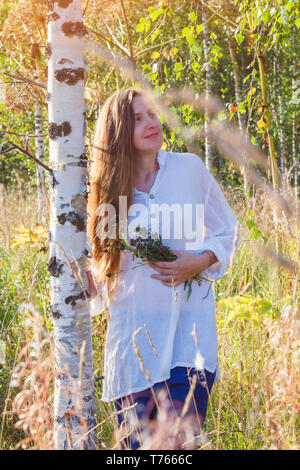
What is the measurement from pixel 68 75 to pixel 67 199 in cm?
41

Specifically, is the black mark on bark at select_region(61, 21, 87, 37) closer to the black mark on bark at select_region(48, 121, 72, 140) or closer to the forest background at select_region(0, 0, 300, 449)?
the forest background at select_region(0, 0, 300, 449)

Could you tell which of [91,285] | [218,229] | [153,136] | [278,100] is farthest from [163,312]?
[278,100]

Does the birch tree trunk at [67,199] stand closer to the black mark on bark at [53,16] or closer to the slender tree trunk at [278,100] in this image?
the black mark on bark at [53,16]

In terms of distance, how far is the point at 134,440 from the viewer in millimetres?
1652

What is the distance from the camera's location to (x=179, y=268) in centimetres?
172

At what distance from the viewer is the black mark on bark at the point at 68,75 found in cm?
162

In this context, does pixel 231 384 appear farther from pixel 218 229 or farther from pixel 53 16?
pixel 53 16

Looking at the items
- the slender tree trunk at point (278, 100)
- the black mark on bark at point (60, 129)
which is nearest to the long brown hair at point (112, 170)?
the black mark on bark at point (60, 129)

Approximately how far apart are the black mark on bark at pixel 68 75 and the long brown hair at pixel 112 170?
0.30m

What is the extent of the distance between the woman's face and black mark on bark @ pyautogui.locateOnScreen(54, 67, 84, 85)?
1.09 ft

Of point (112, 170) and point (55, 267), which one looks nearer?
point (55, 267)

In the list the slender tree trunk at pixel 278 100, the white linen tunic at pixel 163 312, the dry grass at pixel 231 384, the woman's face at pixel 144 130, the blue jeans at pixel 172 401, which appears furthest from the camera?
the slender tree trunk at pixel 278 100

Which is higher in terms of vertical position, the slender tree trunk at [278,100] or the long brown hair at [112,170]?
the slender tree trunk at [278,100]
